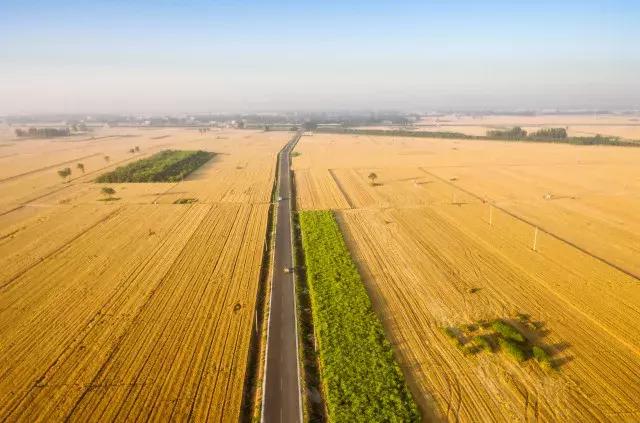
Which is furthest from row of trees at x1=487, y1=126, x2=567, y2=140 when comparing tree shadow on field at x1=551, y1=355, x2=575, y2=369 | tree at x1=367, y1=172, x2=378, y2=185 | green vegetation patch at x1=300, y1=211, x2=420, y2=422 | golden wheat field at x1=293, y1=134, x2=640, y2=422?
tree shadow on field at x1=551, y1=355, x2=575, y2=369

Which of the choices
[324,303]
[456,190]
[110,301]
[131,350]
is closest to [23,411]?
[131,350]

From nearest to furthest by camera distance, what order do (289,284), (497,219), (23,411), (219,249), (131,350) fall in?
(23,411) < (131,350) < (289,284) < (219,249) < (497,219)

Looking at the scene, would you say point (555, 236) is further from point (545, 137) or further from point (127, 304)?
point (545, 137)

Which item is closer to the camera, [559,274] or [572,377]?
[572,377]

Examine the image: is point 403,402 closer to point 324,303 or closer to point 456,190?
point 324,303

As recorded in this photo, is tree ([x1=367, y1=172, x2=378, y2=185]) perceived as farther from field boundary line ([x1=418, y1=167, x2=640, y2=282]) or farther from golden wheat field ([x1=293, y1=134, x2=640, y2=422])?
field boundary line ([x1=418, y1=167, x2=640, y2=282])

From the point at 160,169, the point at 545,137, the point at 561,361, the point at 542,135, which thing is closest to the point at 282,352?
the point at 561,361

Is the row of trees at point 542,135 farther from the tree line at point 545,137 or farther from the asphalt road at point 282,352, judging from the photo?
the asphalt road at point 282,352
